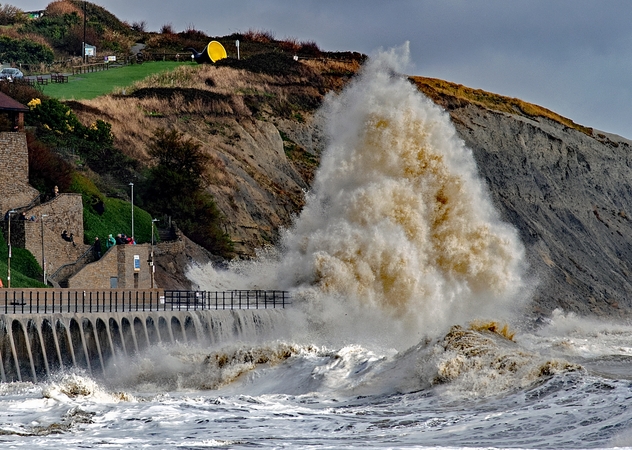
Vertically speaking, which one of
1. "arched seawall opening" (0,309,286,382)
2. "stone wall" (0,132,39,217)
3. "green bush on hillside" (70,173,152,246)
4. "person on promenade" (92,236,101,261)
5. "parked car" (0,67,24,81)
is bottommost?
"arched seawall opening" (0,309,286,382)

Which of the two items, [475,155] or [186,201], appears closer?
[186,201]

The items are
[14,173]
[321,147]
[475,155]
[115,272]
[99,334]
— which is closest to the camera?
[99,334]

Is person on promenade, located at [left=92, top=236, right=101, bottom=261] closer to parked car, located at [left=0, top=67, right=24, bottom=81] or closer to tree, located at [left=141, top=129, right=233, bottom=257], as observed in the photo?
tree, located at [left=141, top=129, right=233, bottom=257]

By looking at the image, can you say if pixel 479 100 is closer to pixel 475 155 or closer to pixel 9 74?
pixel 475 155

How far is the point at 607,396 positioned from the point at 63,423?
11.6 metres

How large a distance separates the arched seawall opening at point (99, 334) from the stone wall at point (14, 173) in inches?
491

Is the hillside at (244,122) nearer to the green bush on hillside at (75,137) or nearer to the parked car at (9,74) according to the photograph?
the green bush on hillside at (75,137)

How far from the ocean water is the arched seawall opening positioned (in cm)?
47

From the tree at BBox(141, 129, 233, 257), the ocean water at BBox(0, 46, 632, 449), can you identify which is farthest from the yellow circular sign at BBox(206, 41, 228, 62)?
the ocean water at BBox(0, 46, 632, 449)

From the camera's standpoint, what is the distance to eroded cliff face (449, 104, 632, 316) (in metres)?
75.6

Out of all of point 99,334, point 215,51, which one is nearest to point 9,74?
→ point 215,51

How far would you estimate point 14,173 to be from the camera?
52781mm

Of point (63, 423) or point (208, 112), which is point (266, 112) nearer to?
point (208, 112)

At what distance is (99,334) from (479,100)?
185 ft
